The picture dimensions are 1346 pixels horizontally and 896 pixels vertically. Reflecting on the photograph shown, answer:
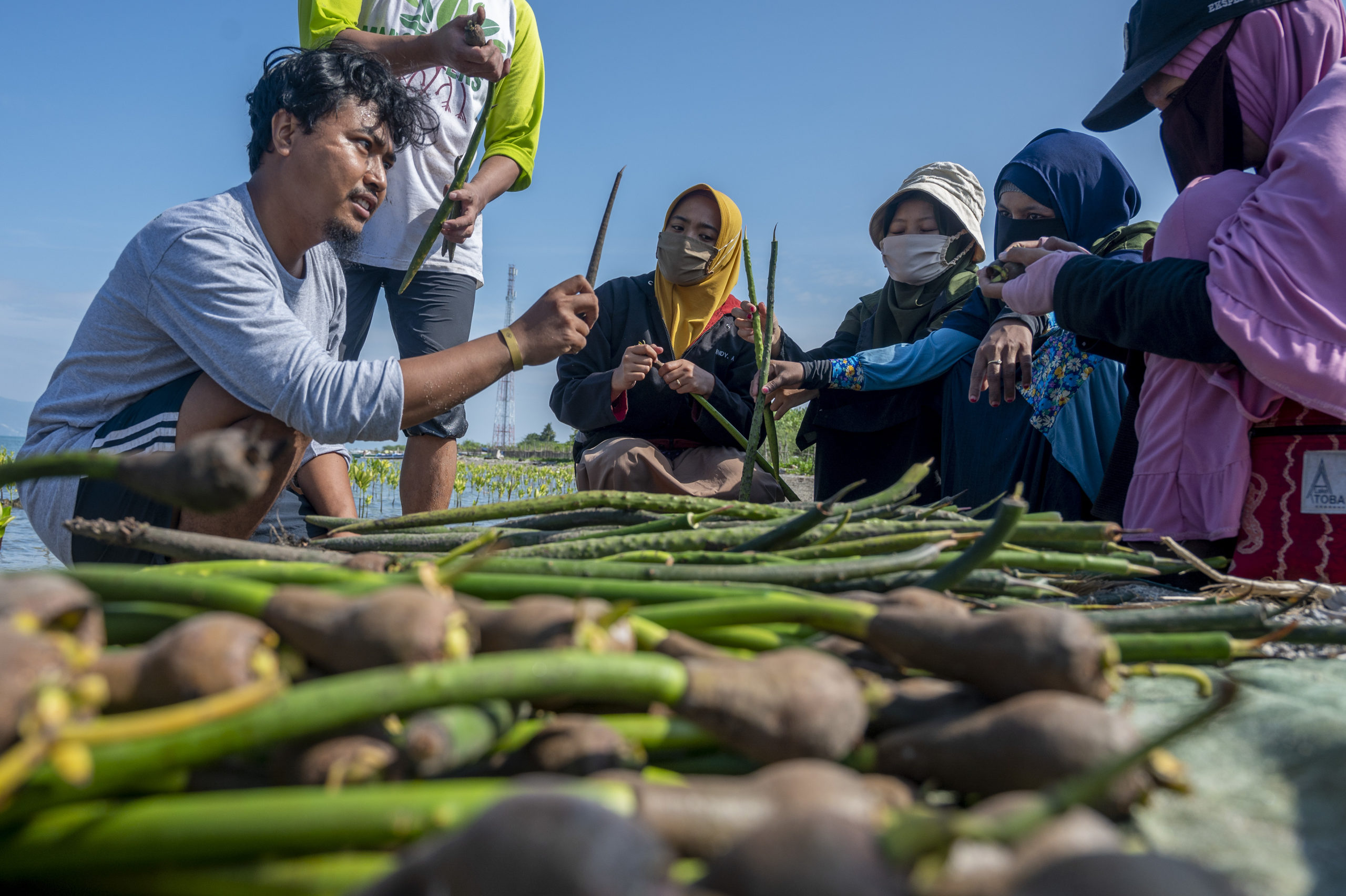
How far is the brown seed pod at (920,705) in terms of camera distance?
828 mm

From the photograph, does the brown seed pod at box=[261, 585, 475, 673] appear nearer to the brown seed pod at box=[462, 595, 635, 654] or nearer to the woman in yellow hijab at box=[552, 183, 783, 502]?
the brown seed pod at box=[462, 595, 635, 654]

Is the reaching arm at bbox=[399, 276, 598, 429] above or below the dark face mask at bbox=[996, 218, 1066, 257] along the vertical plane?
below

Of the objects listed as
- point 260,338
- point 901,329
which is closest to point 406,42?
point 260,338

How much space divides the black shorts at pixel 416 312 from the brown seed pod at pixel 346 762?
371 centimetres

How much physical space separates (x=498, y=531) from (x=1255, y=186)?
2.46 m

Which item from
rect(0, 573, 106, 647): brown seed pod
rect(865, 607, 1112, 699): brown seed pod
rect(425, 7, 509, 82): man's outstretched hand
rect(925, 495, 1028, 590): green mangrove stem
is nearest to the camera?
rect(0, 573, 106, 647): brown seed pod

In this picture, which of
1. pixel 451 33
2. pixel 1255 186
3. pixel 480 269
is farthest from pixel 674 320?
pixel 1255 186

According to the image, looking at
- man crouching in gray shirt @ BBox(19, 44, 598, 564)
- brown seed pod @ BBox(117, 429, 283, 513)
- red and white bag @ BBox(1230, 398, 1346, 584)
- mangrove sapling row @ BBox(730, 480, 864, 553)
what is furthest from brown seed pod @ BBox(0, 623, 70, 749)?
red and white bag @ BBox(1230, 398, 1346, 584)

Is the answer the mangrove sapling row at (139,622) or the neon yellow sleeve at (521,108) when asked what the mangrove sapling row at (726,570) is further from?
the neon yellow sleeve at (521,108)

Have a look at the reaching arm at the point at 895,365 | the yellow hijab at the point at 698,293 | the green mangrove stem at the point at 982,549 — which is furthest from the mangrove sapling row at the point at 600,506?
the yellow hijab at the point at 698,293

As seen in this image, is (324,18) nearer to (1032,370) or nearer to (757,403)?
(757,403)

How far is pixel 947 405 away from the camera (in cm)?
448

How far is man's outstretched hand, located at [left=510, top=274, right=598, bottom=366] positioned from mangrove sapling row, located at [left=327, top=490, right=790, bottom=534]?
3.93 ft

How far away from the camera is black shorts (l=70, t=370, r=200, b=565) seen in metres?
2.60
